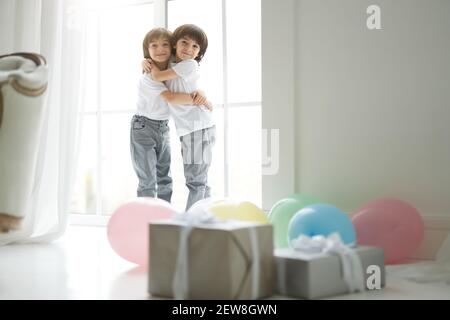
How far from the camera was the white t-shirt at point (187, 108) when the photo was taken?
2635mm

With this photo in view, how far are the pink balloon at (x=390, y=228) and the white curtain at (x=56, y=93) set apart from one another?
1550 millimetres

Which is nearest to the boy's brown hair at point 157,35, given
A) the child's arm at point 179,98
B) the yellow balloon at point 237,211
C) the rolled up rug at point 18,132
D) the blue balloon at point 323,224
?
the child's arm at point 179,98

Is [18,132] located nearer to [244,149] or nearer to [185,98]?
[185,98]

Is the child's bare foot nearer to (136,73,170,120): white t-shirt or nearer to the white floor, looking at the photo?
the white floor

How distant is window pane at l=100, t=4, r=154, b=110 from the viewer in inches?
145

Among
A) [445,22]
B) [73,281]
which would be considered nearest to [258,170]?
[445,22]

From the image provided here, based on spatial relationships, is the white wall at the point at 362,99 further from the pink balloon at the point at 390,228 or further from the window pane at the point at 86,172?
the window pane at the point at 86,172

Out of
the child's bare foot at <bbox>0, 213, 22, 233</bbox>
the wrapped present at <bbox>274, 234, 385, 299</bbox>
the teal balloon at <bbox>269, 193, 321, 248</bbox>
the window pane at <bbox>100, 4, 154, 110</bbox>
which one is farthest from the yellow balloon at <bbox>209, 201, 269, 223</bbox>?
the window pane at <bbox>100, 4, 154, 110</bbox>

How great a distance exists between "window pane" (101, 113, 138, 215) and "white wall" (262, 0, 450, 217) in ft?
4.29

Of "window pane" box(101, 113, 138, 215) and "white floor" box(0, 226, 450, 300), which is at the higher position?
"window pane" box(101, 113, 138, 215)

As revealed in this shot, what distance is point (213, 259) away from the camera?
150cm

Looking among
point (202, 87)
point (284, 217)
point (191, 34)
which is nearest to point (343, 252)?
point (284, 217)

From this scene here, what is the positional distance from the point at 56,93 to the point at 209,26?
34.5 inches

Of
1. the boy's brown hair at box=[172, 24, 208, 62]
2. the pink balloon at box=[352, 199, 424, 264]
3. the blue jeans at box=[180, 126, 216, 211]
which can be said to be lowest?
the pink balloon at box=[352, 199, 424, 264]
